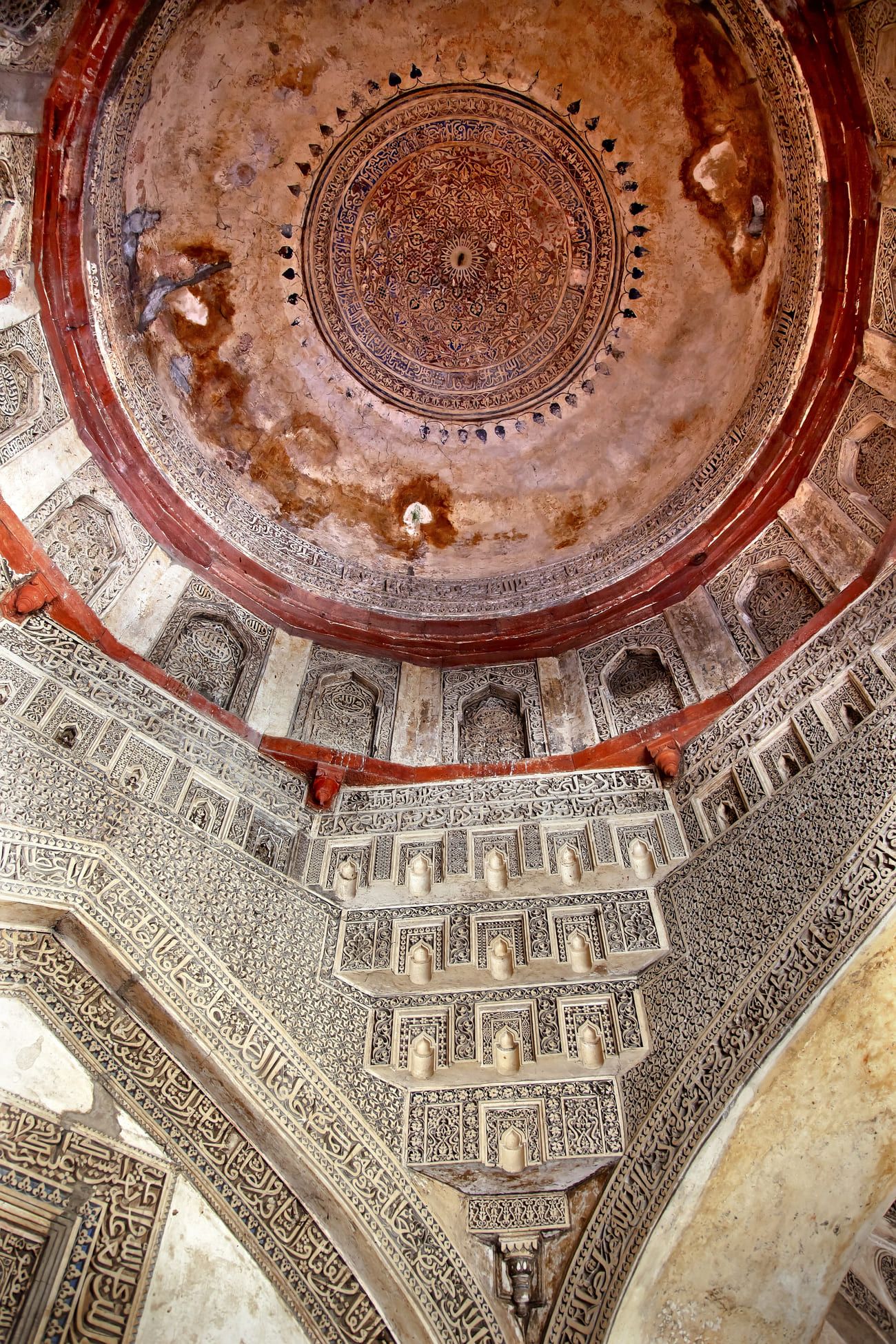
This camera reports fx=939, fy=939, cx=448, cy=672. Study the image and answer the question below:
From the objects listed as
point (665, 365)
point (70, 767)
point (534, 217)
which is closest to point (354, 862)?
point (70, 767)

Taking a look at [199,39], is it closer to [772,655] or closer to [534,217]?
[534,217]

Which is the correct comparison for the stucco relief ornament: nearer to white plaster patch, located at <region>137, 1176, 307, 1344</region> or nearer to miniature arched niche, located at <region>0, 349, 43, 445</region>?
miniature arched niche, located at <region>0, 349, 43, 445</region>

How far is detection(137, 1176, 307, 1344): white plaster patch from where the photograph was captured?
3.96 m

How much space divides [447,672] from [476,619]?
0.67 m

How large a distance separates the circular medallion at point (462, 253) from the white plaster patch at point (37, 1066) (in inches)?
237

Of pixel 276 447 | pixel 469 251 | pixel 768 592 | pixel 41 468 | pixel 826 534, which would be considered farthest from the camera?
pixel 469 251

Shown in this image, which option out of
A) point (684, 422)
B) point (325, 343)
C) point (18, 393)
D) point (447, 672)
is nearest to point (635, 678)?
point (447, 672)

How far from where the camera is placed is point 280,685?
6.89m

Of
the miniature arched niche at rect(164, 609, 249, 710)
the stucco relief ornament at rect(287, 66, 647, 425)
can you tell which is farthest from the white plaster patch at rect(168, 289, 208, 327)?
the miniature arched niche at rect(164, 609, 249, 710)

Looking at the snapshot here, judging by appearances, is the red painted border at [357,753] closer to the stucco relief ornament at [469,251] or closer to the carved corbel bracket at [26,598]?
the carved corbel bracket at [26,598]

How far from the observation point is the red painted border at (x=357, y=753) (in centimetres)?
559

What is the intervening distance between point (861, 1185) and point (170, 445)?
21.6 feet

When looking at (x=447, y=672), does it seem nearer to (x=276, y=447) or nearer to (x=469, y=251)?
(x=276, y=447)

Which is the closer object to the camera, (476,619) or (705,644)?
(705,644)
